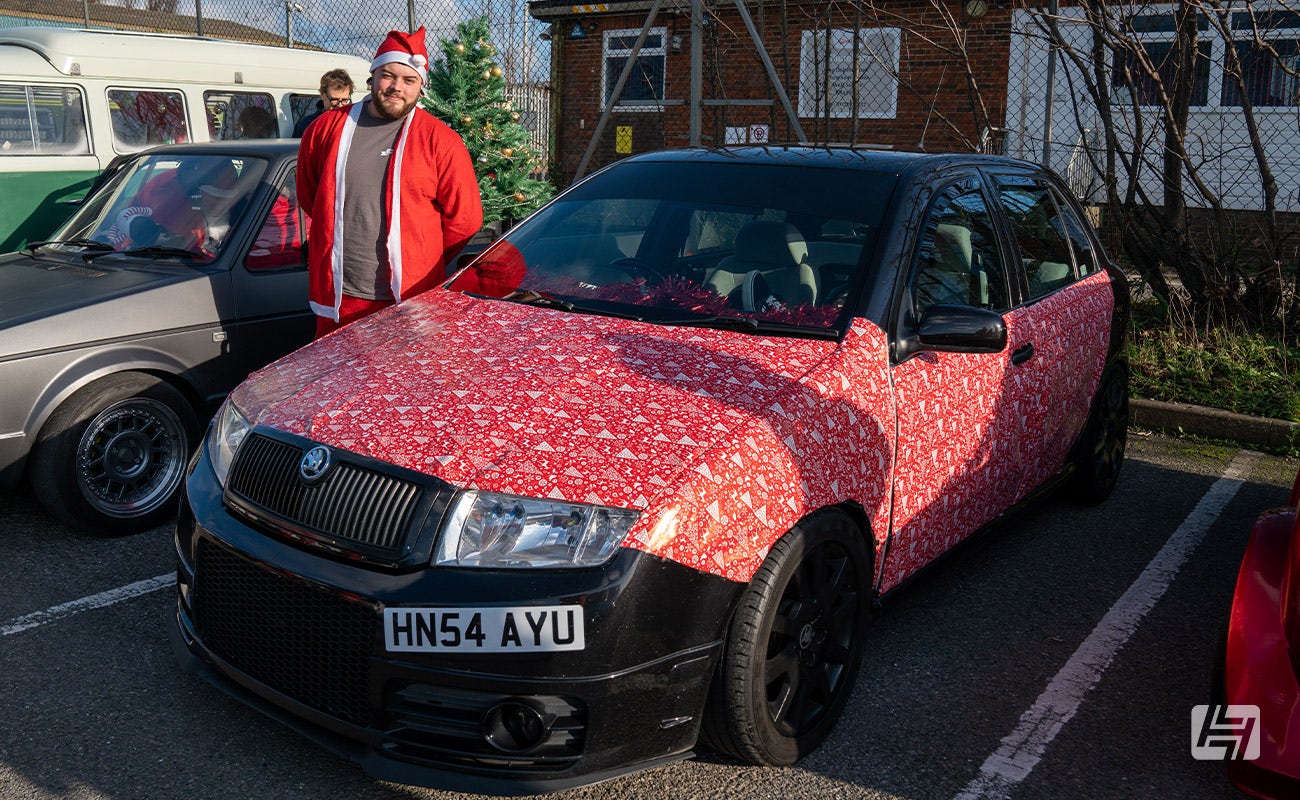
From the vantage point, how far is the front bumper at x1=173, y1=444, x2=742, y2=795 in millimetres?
2531

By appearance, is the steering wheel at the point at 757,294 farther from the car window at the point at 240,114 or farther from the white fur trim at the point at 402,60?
the car window at the point at 240,114

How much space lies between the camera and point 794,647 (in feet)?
9.82

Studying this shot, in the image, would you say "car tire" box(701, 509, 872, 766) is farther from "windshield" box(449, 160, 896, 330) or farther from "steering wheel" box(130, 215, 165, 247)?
"steering wheel" box(130, 215, 165, 247)

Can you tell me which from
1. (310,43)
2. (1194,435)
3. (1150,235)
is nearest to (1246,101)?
(1150,235)

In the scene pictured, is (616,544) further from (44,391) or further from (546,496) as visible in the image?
(44,391)

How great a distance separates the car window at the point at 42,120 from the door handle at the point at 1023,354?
23.6 ft

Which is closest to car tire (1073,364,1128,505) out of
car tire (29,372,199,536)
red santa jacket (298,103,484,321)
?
red santa jacket (298,103,484,321)

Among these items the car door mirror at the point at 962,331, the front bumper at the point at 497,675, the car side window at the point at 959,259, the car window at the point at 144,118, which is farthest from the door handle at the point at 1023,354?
the car window at the point at 144,118

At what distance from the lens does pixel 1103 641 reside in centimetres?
400

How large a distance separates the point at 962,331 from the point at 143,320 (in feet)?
11.0

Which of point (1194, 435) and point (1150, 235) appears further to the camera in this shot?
point (1150, 235)

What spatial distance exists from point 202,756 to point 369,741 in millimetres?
696

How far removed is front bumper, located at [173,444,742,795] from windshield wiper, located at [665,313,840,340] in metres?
0.99

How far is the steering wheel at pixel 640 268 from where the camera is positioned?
12.4 ft
